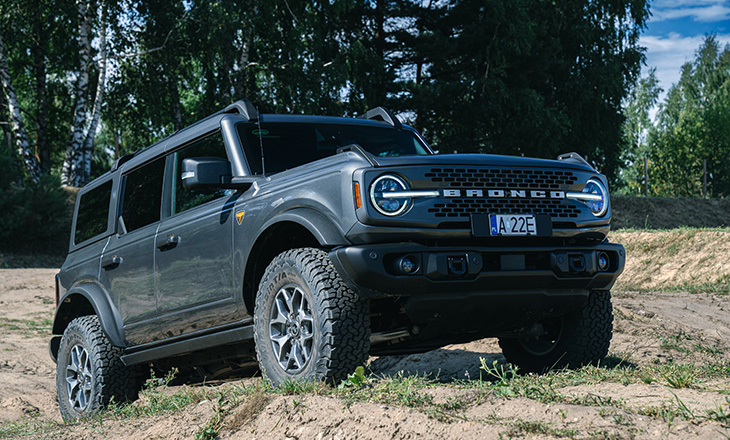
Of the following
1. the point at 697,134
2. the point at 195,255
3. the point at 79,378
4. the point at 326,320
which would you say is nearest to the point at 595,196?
the point at 326,320

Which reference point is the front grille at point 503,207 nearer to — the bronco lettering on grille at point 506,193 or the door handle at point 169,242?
the bronco lettering on grille at point 506,193

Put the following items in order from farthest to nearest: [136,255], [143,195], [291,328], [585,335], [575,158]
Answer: [143,195], [136,255], [575,158], [585,335], [291,328]

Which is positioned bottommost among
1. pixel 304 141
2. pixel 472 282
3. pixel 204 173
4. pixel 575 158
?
pixel 472 282

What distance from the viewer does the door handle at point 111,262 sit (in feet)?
20.3

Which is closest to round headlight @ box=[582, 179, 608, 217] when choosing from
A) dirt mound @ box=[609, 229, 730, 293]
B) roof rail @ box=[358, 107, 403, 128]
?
roof rail @ box=[358, 107, 403, 128]

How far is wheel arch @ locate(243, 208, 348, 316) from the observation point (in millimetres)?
4285

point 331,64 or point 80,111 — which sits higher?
point 331,64

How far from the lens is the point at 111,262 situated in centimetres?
628

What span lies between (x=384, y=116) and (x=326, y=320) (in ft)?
8.89

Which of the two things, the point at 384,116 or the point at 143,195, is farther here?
the point at 384,116

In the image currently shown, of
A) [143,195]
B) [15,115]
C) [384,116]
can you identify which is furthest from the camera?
[15,115]

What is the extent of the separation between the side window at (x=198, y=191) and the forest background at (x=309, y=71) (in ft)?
54.0

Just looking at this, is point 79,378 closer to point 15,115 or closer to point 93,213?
point 93,213

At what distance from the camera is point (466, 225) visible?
4234 millimetres
